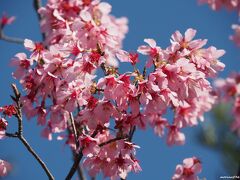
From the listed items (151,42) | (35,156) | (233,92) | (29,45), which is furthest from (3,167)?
(233,92)

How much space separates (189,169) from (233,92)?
1755 mm

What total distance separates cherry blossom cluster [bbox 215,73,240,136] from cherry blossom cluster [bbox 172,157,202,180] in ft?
4.63

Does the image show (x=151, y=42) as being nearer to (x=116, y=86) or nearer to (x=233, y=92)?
(x=116, y=86)

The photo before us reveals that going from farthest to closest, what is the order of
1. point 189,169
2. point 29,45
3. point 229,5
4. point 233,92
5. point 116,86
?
point 229,5 < point 233,92 < point 189,169 < point 29,45 < point 116,86

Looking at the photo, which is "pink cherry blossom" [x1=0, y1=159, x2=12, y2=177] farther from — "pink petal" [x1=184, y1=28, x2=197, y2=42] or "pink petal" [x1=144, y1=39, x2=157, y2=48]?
"pink petal" [x1=184, y1=28, x2=197, y2=42]

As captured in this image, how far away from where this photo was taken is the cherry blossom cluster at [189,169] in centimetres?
311

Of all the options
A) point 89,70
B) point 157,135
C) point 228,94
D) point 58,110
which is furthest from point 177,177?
point 228,94

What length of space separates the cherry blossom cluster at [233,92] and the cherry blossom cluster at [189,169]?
1.41m

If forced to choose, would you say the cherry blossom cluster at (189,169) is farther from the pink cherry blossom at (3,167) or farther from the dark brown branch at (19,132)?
the pink cherry blossom at (3,167)

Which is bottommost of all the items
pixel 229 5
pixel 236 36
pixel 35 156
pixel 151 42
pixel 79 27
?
pixel 35 156

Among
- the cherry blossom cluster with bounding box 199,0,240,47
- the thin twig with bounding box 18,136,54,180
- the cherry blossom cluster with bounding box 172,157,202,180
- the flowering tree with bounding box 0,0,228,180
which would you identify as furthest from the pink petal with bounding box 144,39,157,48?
the cherry blossom cluster with bounding box 199,0,240,47

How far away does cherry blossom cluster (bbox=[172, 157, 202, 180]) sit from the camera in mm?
3106

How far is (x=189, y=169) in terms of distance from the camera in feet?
10.3

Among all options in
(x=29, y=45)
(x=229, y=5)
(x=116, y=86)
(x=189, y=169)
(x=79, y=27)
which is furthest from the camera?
(x=229, y=5)
